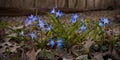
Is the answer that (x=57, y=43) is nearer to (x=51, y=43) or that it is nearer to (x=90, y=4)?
(x=51, y=43)

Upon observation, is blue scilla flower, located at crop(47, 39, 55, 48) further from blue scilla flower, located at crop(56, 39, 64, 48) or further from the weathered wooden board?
the weathered wooden board

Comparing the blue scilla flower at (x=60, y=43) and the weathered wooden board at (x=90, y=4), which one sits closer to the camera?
the blue scilla flower at (x=60, y=43)

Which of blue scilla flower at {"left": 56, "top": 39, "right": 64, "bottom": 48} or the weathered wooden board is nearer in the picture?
blue scilla flower at {"left": 56, "top": 39, "right": 64, "bottom": 48}

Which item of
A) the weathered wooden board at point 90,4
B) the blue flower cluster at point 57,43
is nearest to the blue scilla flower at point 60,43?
the blue flower cluster at point 57,43

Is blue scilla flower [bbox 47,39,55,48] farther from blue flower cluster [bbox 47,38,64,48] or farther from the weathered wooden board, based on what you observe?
the weathered wooden board

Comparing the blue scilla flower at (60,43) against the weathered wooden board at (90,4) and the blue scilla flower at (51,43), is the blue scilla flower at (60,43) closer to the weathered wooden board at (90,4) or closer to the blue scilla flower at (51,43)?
the blue scilla flower at (51,43)

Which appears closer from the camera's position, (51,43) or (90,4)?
(51,43)

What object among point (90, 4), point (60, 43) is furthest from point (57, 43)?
point (90, 4)

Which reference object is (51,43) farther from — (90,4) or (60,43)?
(90,4)

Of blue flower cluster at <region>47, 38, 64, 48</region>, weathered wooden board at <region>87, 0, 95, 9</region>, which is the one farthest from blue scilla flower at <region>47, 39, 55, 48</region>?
weathered wooden board at <region>87, 0, 95, 9</region>

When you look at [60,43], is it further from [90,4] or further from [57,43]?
[90,4]

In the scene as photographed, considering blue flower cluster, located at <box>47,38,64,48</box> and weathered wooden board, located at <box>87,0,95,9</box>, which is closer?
blue flower cluster, located at <box>47,38,64,48</box>

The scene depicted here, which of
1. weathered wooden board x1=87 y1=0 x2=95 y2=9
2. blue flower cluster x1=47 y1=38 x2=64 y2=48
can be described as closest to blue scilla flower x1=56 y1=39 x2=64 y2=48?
blue flower cluster x1=47 y1=38 x2=64 y2=48

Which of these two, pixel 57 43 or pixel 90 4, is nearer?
pixel 57 43
